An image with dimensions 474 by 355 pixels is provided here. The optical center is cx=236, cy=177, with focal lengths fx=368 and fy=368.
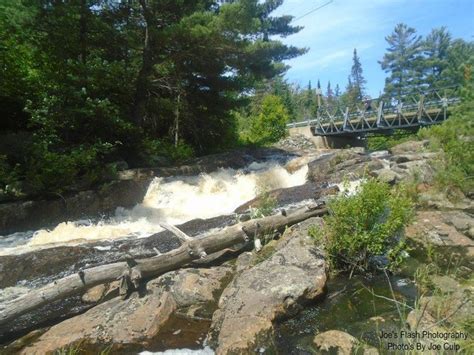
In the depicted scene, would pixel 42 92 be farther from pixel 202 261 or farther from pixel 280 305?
pixel 280 305

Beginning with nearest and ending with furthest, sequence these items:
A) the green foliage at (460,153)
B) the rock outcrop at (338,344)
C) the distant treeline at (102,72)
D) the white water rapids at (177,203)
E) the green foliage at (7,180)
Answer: the rock outcrop at (338,344), the white water rapids at (177,203), the green foliage at (460,153), the green foliage at (7,180), the distant treeline at (102,72)

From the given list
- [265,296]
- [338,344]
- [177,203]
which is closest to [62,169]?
[177,203]

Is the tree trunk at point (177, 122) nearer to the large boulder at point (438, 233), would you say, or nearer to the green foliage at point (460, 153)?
the green foliage at point (460, 153)

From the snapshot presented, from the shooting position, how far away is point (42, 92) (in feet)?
39.0

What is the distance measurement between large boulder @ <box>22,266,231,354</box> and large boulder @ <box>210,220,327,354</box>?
465 mm

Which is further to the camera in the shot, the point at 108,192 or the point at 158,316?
the point at 108,192

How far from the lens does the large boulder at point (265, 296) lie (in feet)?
12.9

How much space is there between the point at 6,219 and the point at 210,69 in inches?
382

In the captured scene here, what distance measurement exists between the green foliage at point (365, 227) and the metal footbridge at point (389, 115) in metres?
14.3

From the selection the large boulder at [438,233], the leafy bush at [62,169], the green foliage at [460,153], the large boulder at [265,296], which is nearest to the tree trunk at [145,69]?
the leafy bush at [62,169]

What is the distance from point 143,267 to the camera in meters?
5.47

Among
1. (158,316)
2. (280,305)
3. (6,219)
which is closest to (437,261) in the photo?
(280,305)

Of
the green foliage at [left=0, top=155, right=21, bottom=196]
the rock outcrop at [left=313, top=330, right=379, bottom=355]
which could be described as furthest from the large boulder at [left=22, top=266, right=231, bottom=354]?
the green foliage at [left=0, top=155, right=21, bottom=196]

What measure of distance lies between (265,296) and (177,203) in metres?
→ 8.49
